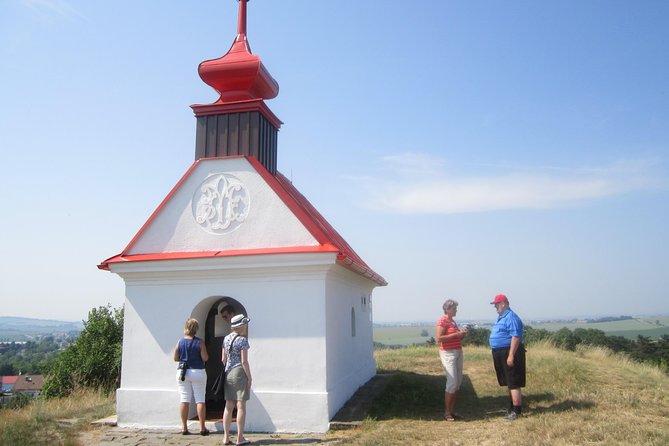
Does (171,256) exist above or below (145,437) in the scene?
above

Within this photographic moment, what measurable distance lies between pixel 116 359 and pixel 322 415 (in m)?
10.7

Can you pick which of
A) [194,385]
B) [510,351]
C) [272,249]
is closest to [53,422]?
[194,385]

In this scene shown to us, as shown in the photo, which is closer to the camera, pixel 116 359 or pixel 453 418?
pixel 453 418

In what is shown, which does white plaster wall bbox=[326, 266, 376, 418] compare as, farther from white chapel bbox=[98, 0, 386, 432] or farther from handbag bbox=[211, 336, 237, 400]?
handbag bbox=[211, 336, 237, 400]

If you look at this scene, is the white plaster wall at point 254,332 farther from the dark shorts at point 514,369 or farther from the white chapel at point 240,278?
the dark shorts at point 514,369

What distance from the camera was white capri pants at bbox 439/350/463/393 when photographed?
8688 mm

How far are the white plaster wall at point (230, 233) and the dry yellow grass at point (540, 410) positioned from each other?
332 centimetres

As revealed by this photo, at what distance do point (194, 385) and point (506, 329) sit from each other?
4986 mm

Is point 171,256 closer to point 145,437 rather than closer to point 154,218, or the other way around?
point 154,218

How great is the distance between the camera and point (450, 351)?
880 cm

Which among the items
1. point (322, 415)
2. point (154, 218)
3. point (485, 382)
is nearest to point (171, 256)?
point (154, 218)

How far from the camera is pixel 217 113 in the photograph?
33.8 feet

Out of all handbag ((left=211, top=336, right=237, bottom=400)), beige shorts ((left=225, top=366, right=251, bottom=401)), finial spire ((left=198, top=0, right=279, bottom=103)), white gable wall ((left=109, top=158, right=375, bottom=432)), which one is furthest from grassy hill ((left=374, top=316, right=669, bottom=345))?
beige shorts ((left=225, top=366, right=251, bottom=401))

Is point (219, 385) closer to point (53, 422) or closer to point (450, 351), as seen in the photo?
point (53, 422)
